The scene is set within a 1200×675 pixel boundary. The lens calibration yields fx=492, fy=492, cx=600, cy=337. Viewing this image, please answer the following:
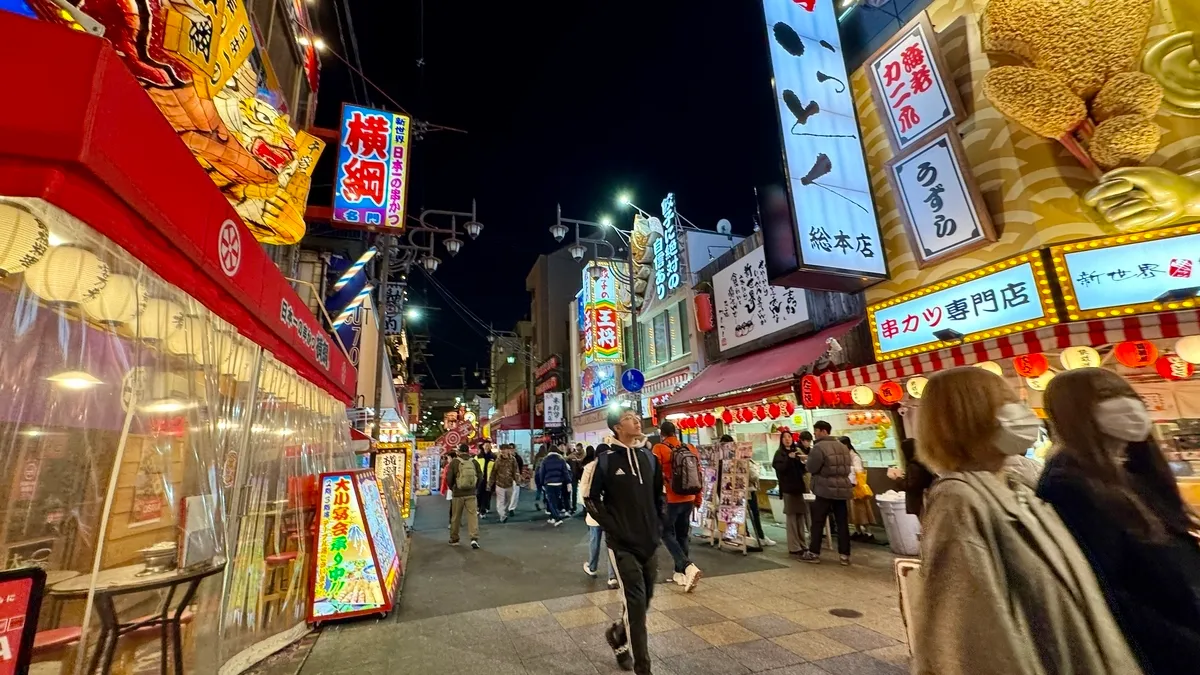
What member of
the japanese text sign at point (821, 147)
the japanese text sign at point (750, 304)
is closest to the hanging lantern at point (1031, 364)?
the japanese text sign at point (821, 147)

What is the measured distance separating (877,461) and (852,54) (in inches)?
366

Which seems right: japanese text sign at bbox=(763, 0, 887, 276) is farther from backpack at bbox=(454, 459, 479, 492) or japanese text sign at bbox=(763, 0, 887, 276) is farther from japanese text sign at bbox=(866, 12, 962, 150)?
backpack at bbox=(454, 459, 479, 492)

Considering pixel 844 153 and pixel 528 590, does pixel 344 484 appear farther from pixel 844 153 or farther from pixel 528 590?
pixel 844 153

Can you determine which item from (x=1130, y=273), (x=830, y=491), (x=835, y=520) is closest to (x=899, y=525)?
(x=835, y=520)

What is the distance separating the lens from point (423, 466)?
85.8ft

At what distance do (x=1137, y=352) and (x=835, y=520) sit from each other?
454 centimetres

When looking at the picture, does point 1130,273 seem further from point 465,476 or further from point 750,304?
point 465,476

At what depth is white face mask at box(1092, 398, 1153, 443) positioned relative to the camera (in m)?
1.80

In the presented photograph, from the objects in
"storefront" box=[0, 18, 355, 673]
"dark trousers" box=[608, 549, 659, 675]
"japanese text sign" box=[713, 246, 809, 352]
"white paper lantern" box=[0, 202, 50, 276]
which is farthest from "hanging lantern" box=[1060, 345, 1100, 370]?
"white paper lantern" box=[0, 202, 50, 276]

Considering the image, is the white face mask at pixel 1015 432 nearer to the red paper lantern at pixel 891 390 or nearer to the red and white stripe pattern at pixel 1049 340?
the red and white stripe pattern at pixel 1049 340

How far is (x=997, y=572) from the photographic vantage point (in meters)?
1.44

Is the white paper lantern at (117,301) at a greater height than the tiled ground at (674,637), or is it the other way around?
the white paper lantern at (117,301)

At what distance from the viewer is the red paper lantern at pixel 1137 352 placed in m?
6.04

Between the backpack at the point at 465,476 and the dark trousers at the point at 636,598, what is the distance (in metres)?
6.21
